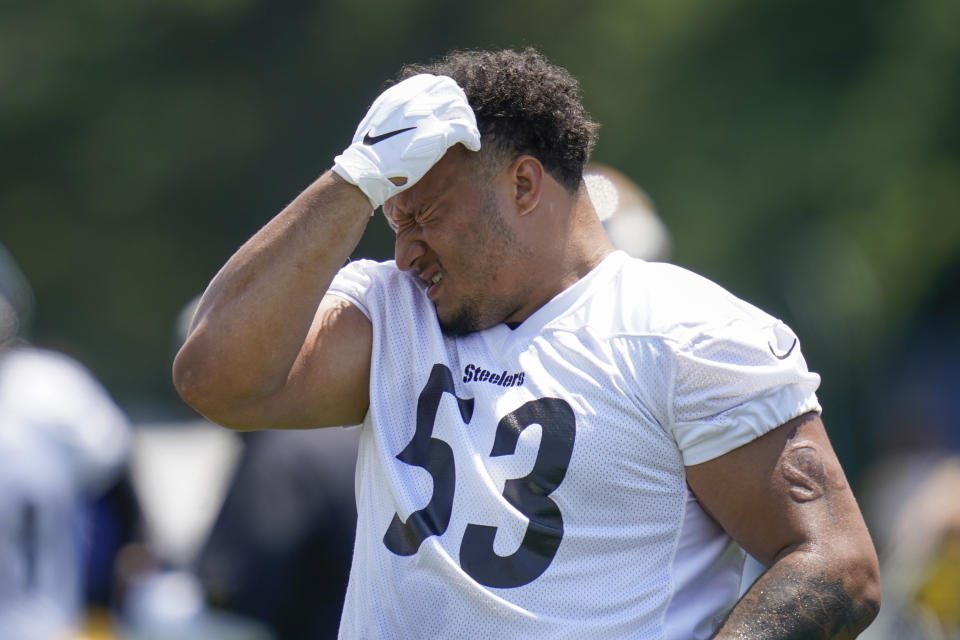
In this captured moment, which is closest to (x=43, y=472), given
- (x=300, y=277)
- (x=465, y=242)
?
(x=300, y=277)

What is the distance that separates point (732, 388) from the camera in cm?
275

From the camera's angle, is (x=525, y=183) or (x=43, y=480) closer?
(x=525, y=183)

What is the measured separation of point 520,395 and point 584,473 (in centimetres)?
22

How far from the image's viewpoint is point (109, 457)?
504 cm

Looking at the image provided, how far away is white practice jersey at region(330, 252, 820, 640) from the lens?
110 inches

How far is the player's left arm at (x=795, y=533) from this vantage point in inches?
107

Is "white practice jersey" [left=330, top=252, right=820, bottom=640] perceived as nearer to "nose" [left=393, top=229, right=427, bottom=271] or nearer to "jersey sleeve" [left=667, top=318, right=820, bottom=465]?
"jersey sleeve" [left=667, top=318, right=820, bottom=465]

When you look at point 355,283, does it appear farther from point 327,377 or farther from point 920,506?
point 920,506

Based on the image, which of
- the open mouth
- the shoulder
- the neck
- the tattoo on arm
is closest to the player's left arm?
the tattoo on arm

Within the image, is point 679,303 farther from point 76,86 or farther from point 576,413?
point 76,86

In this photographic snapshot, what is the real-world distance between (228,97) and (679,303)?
1414 cm

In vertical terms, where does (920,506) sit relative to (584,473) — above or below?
below

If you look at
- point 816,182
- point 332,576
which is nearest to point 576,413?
point 332,576

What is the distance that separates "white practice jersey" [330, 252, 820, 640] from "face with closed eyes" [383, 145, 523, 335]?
0.48 feet
